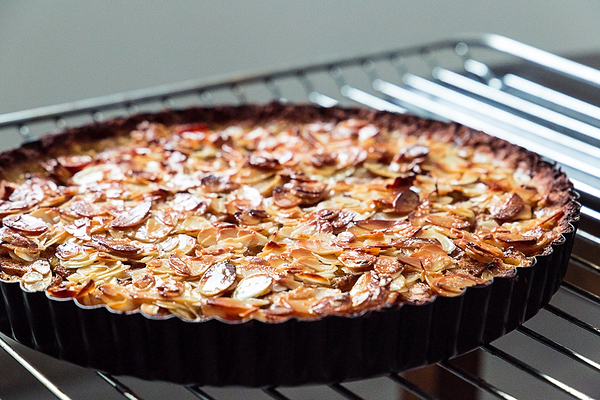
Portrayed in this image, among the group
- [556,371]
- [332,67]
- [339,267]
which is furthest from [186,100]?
[339,267]

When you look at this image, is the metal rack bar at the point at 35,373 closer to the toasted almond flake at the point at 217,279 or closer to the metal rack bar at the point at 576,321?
the toasted almond flake at the point at 217,279

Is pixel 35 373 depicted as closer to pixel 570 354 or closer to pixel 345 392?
pixel 345 392

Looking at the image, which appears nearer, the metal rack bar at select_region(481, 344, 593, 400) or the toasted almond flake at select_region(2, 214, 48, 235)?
the metal rack bar at select_region(481, 344, 593, 400)

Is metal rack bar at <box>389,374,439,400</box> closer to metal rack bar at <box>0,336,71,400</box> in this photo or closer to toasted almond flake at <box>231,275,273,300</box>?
toasted almond flake at <box>231,275,273,300</box>

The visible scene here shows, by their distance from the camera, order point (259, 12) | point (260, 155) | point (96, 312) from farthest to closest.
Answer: point (259, 12)
point (260, 155)
point (96, 312)

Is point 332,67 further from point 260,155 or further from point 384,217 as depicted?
point 384,217

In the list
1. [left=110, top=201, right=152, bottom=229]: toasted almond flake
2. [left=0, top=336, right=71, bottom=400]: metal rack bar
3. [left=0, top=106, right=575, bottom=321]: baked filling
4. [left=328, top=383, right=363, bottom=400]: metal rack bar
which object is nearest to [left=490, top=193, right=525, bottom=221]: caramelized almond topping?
[left=0, top=106, right=575, bottom=321]: baked filling

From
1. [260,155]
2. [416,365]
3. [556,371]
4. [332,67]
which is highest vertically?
[332,67]

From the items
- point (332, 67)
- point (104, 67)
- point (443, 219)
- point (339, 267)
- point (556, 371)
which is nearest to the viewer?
point (339, 267)
